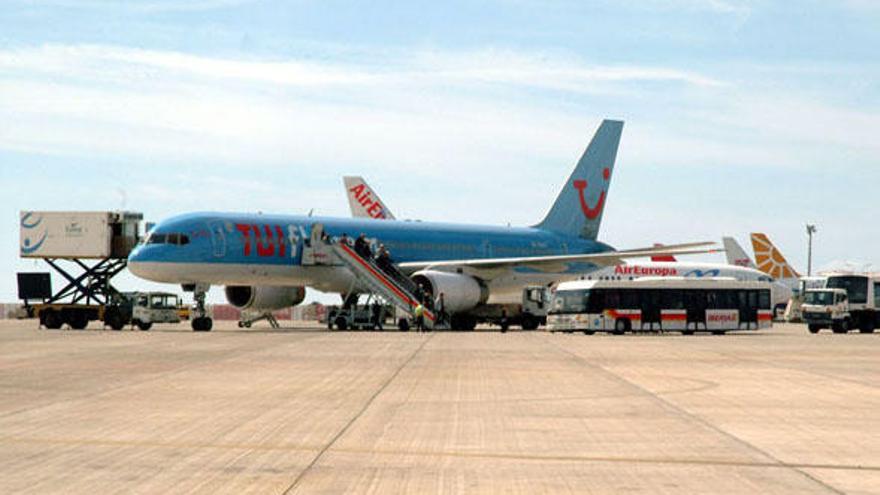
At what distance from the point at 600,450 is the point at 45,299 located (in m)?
A: 55.2

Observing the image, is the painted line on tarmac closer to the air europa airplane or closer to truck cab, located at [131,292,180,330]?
the air europa airplane

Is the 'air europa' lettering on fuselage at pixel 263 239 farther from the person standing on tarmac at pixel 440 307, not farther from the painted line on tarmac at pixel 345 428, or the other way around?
the painted line on tarmac at pixel 345 428

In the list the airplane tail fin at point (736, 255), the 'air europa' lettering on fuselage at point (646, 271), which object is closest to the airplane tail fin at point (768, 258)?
the airplane tail fin at point (736, 255)

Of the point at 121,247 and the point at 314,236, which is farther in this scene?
the point at 121,247

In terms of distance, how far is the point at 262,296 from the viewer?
60656 millimetres

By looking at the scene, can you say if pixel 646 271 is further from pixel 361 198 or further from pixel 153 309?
pixel 153 309

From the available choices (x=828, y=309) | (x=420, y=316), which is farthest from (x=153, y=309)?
(x=828, y=309)

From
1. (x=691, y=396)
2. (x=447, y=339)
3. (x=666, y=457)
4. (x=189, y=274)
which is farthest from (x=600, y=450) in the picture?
(x=189, y=274)

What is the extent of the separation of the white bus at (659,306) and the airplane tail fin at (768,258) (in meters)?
47.8

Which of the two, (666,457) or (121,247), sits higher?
(121,247)

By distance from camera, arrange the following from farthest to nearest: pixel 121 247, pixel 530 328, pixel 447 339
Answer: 1. pixel 530 328
2. pixel 121 247
3. pixel 447 339

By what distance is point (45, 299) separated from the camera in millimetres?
65312

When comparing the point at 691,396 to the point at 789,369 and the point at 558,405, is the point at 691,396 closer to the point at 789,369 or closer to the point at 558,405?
the point at 558,405

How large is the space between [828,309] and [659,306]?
9.41 meters
